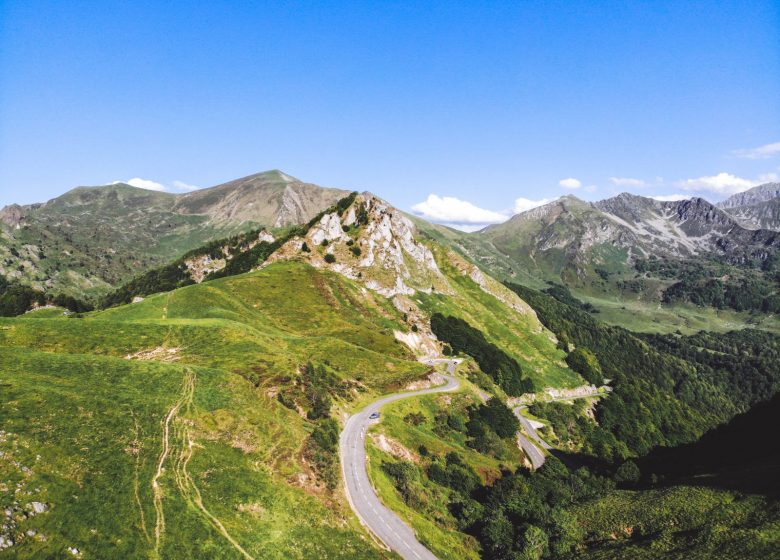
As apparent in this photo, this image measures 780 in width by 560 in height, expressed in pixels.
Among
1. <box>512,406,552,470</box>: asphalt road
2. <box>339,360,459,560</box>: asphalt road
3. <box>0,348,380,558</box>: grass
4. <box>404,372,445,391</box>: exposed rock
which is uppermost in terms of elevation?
<box>0,348,380,558</box>: grass

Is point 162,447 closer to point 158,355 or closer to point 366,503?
point 366,503

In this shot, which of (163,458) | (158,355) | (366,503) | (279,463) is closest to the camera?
(163,458)

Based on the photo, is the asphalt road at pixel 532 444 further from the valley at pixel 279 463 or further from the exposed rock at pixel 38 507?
the exposed rock at pixel 38 507

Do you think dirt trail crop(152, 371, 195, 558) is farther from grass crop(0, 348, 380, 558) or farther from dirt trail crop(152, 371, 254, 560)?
grass crop(0, 348, 380, 558)

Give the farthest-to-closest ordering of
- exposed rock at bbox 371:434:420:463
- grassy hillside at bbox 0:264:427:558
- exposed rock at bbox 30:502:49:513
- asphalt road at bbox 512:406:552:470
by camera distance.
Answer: asphalt road at bbox 512:406:552:470 → exposed rock at bbox 371:434:420:463 → grassy hillside at bbox 0:264:427:558 → exposed rock at bbox 30:502:49:513

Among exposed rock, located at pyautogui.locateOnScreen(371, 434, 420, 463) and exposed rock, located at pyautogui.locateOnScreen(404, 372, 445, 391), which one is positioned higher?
exposed rock, located at pyautogui.locateOnScreen(404, 372, 445, 391)

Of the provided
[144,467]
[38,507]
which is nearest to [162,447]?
[144,467]

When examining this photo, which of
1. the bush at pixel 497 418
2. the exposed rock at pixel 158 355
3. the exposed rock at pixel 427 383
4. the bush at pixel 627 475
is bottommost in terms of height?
the bush at pixel 627 475

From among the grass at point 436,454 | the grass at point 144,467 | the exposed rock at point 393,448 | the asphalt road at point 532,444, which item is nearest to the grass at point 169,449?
the grass at point 144,467

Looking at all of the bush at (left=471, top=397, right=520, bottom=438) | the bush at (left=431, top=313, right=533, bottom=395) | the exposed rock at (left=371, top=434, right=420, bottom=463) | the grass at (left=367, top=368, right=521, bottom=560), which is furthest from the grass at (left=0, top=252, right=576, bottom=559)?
the bush at (left=431, top=313, right=533, bottom=395)
